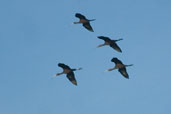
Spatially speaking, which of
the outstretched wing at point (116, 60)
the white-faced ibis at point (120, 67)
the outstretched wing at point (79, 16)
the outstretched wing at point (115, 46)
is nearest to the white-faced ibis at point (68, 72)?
the white-faced ibis at point (120, 67)

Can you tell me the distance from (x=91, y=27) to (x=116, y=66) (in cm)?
876

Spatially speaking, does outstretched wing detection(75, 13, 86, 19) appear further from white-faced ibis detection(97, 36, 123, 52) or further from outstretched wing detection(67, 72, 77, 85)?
outstretched wing detection(67, 72, 77, 85)

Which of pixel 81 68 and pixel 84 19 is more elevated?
pixel 84 19

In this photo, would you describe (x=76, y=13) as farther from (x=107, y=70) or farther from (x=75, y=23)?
(x=107, y=70)

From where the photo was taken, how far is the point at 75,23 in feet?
377

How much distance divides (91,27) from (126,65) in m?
9.94

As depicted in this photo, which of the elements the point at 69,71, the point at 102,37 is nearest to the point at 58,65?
the point at 69,71

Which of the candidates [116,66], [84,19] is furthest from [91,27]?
[116,66]

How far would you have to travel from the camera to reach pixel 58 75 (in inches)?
4434

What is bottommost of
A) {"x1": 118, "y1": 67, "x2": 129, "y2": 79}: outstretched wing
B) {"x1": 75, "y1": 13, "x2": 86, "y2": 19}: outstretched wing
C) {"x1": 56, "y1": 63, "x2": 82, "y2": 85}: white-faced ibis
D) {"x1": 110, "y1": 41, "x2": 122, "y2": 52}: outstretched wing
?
{"x1": 118, "y1": 67, "x2": 129, "y2": 79}: outstretched wing

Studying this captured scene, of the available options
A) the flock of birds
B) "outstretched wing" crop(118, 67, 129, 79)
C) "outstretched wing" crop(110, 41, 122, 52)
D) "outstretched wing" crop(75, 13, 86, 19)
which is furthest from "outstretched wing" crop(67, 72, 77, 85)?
"outstretched wing" crop(75, 13, 86, 19)

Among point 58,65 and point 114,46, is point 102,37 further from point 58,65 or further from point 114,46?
point 58,65

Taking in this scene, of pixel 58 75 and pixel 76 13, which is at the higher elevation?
pixel 76 13

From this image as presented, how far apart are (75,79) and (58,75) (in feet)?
12.2
